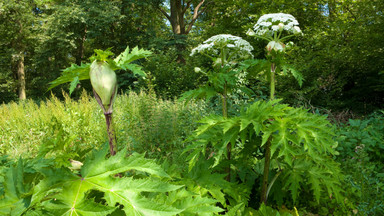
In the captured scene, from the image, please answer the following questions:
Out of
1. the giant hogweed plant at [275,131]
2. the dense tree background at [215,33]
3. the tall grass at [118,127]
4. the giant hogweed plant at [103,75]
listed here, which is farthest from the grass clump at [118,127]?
the giant hogweed plant at [103,75]

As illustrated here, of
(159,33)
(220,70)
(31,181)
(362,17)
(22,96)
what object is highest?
(159,33)

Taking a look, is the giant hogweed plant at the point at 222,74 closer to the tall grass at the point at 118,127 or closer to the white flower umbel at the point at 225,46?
the white flower umbel at the point at 225,46

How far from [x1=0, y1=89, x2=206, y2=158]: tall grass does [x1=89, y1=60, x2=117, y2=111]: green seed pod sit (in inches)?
91.2

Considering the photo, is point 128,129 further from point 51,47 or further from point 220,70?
point 51,47

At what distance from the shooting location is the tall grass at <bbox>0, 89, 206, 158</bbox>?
3547 millimetres

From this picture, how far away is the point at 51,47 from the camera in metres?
14.5

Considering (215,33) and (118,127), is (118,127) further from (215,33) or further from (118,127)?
(215,33)

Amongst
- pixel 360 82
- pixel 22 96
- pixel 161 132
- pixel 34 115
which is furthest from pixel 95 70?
pixel 22 96

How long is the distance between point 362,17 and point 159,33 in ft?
48.3

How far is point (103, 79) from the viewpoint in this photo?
0.81m

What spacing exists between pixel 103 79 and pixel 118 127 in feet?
13.1

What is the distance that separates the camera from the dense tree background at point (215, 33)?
236 inches

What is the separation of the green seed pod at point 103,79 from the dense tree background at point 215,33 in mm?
700

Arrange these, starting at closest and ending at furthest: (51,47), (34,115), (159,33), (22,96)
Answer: (34,115)
(51,47)
(22,96)
(159,33)
